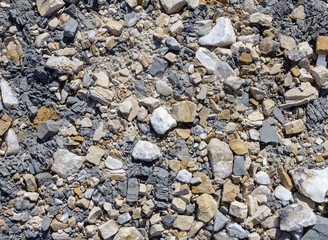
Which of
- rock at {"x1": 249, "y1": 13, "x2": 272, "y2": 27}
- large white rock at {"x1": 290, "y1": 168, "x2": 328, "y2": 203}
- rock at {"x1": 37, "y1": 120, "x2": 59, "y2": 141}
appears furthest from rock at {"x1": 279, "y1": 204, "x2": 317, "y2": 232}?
rock at {"x1": 37, "y1": 120, "x2": 59, "y2": 141}

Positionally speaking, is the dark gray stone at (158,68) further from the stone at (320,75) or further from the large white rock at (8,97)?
the stone at (320,75)

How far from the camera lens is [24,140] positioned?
2.26 metres

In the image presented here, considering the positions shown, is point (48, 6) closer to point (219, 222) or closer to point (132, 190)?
point (132, 190)

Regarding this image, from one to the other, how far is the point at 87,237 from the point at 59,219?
0.68 ft

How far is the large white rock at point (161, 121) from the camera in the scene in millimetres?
2189

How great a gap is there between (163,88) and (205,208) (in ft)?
2.69

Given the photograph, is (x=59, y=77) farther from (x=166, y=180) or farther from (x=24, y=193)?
(x=166, y=180)

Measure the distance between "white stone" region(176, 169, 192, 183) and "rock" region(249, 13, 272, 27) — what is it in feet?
3.94

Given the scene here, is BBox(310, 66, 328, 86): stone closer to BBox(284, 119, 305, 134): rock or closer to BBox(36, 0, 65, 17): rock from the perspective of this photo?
BBox(284, 119, 305, 134): rock

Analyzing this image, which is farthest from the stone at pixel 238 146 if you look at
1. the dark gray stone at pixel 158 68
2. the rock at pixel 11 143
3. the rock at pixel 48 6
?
the rock at pixel 48 6

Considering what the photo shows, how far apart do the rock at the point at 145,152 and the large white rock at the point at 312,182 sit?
0.91 m

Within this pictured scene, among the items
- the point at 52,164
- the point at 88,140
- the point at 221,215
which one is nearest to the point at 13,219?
the point at 52,164

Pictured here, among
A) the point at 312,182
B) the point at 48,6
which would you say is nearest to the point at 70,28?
the point at 48,6

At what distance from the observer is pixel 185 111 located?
2232mm
